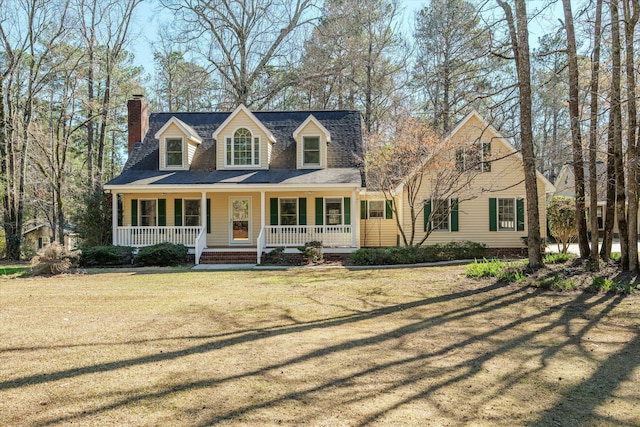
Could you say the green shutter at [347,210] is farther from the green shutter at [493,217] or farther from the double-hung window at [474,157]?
the green shutter at [493,217]

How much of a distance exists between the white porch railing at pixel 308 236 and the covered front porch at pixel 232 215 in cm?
4

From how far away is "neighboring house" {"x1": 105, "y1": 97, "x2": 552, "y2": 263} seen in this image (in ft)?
55.1

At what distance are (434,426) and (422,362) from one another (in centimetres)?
155

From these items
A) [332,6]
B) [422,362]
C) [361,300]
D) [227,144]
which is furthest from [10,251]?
[332,6]

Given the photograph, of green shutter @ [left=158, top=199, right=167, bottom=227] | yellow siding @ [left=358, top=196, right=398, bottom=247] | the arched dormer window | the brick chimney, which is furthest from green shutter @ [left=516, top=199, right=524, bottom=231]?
the brick chimney

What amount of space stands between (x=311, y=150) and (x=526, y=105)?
959 centimetres

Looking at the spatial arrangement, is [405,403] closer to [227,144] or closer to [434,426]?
[434,426]

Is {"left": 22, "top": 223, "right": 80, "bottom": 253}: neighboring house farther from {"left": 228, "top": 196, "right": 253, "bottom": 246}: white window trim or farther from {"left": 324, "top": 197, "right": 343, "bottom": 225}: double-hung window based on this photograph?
{"left": 324, "top": 197, "right": 343, "bottom": 225}: double-hung window

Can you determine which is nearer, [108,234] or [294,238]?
[294,238]

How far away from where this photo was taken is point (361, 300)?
8562 millimetres

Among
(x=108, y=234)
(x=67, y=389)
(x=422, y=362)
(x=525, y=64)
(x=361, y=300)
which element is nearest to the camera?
(x=67, y=389)

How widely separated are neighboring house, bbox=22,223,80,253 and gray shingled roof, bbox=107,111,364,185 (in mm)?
5674

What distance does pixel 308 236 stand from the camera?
16688 mm

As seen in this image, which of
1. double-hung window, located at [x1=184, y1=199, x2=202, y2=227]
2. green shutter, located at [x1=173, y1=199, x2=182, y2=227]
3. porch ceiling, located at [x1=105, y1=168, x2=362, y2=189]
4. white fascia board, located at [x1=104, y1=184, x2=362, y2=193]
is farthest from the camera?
double-hung window, located at [x1=184, y1=199, x2=202, y2=227]
